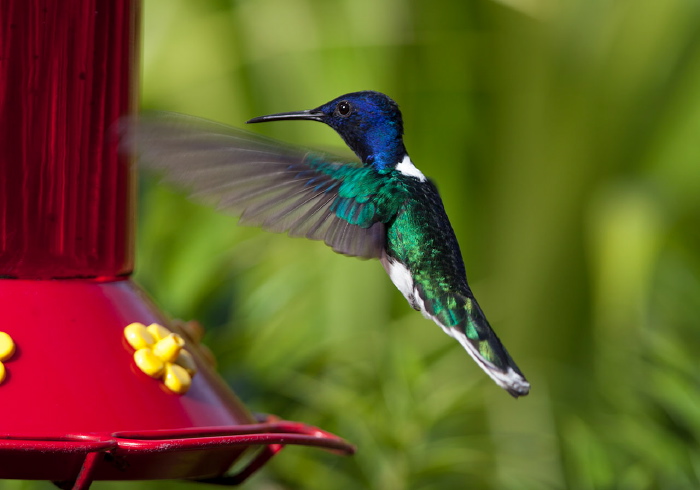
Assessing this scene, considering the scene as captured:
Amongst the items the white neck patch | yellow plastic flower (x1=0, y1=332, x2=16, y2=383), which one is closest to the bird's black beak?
the white neck patch

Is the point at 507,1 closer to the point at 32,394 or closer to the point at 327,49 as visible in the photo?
the point at 327,49

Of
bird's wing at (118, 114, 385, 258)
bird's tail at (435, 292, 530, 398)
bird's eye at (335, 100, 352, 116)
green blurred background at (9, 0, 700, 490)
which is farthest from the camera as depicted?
green blurred background at (9, 0, 700, 490)

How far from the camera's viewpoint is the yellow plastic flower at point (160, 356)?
171 centimetres

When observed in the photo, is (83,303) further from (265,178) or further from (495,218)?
(495,218)

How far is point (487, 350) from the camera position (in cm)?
195

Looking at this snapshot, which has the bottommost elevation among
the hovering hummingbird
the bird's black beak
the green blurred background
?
the green blurred background

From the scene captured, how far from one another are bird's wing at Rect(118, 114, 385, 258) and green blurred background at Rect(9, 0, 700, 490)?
1.50 meters

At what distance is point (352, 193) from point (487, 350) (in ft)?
1.48

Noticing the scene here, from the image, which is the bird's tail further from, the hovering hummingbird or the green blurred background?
the green blurred background

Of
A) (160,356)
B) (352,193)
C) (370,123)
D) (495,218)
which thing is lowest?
(495,218)

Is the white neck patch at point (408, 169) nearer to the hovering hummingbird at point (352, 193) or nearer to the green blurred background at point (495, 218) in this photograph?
the hovering hummingbird at point (352, 193)

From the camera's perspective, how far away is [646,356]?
3822mm

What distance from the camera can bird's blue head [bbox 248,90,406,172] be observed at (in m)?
2.16

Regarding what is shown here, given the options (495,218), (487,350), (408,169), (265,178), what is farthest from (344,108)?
(495,218)
